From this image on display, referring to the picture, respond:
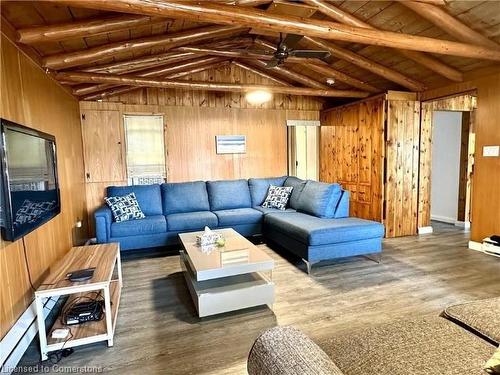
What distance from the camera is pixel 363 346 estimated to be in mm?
1208

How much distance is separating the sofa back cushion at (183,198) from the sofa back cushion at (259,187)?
85 cm

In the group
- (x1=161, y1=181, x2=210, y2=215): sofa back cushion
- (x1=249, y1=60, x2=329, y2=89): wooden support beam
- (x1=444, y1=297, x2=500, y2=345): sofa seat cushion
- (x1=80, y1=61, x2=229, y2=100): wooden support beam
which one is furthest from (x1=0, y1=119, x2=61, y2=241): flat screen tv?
(x1=249, y1=60, x2=329, y2=89): wooden support beam

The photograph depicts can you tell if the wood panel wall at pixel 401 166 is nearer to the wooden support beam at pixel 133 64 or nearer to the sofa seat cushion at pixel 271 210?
the sofa seat cushion at pixel 271 210

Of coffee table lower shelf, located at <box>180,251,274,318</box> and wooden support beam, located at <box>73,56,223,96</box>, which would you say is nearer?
coffee table lower shelf, located at <box>180,251,274,318</box>

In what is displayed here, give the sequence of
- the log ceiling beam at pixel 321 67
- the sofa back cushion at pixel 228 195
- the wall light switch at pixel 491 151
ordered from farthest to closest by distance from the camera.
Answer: the sofa back cushion at pixel 228 195 < the log ceiling beam at pixel 321 67 < the wall light switch at pixel 491 151

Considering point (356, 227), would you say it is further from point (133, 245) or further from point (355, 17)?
point (133, 245)

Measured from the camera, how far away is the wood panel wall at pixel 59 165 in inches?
81.7

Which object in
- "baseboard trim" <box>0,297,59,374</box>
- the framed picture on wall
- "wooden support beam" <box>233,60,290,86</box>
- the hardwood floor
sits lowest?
the hardwood floor

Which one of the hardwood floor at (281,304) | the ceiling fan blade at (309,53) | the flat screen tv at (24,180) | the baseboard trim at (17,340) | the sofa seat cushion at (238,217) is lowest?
the hardwood floor at (281,304)

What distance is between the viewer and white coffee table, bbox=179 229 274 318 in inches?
94.3

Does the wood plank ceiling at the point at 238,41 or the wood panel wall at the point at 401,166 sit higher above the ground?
the wood plank ceiling at the point at 238,41

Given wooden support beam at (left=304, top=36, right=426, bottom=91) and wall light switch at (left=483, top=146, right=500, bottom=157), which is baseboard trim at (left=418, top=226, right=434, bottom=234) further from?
wooden support beam at (left=304, top=36, right=426, bottom=91)

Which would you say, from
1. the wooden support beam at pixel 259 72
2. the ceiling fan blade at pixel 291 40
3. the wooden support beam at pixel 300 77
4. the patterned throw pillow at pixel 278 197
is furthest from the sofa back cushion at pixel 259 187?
the ceiling fan blade at pixel 291 40

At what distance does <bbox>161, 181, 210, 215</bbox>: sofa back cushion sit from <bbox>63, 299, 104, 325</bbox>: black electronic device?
2395 mm
